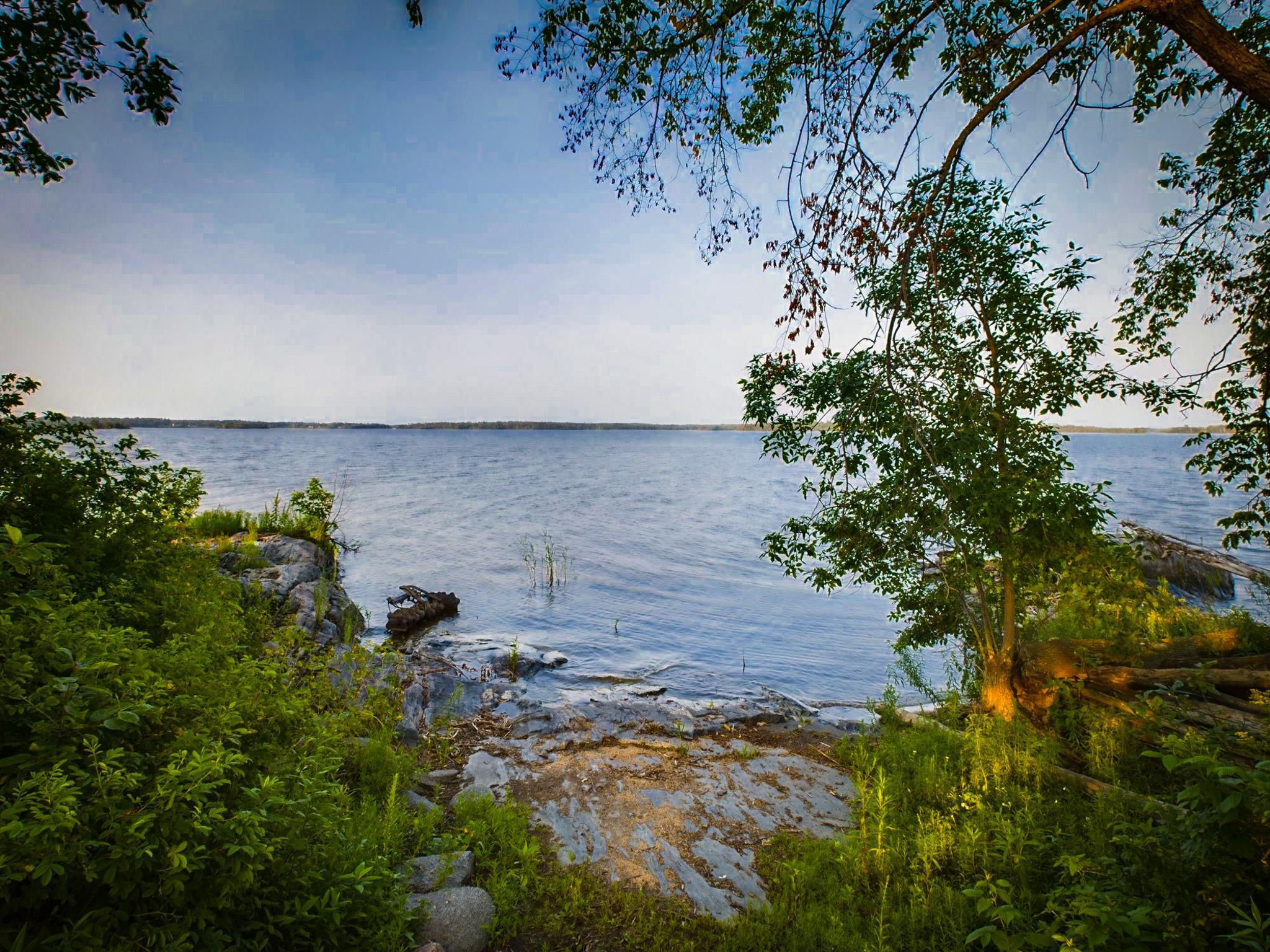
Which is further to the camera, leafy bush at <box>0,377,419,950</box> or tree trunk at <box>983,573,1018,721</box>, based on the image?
tree trunk at <box>983,573,1018,721</box>

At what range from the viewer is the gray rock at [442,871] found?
4133mm

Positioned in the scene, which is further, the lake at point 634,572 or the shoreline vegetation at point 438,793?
the lake at point 634,572

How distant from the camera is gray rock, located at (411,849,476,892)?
13.6ft

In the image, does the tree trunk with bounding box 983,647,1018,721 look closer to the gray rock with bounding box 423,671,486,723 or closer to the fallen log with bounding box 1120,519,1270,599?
the gray rock with bounding box 423,671,486,723

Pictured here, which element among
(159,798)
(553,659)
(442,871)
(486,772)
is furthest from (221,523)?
(159,798)

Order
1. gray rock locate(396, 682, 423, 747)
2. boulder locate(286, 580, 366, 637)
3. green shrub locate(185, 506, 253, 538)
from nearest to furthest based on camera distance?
gray rock locate(396, 682, 423, 747) → boulder locate(286, 580, 366, 637) → green shrub locate(185, 506, 253, 538)

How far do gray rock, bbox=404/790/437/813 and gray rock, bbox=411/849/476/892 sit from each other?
707 millimetres

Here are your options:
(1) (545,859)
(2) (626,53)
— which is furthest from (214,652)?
(2) (626,53)

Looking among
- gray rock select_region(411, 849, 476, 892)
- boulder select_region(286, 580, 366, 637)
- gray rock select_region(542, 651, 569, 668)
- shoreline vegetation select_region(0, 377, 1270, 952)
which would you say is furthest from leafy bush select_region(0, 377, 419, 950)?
gray rock select_region(542, 651, 569, 668)

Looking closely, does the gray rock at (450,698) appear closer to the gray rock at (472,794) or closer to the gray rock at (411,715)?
the gray rock at (411,715)

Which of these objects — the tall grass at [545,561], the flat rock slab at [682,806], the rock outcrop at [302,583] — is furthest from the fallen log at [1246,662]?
the tall grass at [545,561]

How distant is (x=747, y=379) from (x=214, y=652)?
572cm

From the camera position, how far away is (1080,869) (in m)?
3.39

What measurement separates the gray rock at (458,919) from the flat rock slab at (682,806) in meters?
1.08
